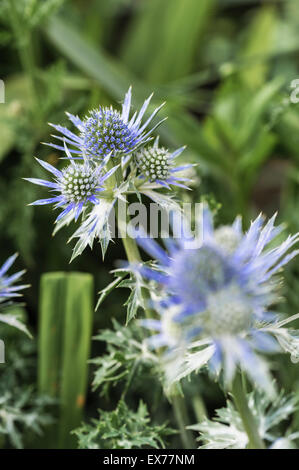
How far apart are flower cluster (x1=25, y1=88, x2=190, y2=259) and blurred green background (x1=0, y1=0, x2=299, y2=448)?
249mm

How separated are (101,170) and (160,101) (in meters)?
0.89

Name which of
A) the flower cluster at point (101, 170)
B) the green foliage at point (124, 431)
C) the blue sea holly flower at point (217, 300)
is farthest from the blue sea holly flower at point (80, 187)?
the green foliage at point (124, 431)

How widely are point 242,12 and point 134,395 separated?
1732mm

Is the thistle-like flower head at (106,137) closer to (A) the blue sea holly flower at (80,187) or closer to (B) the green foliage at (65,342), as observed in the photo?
(A) the blue sea holly flower at (80,187)

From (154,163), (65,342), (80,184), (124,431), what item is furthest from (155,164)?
(65,342)

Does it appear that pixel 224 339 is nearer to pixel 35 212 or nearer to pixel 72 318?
pixel 72 318

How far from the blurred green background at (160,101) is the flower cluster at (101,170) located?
25cm

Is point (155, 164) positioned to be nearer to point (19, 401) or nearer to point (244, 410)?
point (244, 410)

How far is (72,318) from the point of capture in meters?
1.03

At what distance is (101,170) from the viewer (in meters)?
0.69

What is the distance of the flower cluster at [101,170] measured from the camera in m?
0.64

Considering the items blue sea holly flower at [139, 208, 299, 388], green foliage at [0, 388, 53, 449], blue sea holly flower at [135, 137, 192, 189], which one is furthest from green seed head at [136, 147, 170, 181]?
green foliage at [0, 388, 53, 449]
